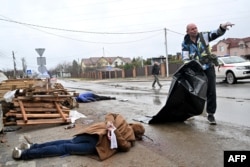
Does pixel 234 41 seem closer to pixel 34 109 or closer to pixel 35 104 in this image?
pixel 35 104

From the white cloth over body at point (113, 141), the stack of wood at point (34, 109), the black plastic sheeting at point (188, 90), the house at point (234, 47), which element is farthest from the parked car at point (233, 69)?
the house at point (234, 47)

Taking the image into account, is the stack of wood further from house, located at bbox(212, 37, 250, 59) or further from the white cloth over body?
house, located at bbox(212, 37, 250, 59)

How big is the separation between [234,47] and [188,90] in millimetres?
72219

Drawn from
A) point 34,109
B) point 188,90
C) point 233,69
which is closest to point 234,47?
point 233,69

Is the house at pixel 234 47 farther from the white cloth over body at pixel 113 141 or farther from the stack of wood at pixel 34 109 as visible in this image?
the white cloth over body at pixel 113 141

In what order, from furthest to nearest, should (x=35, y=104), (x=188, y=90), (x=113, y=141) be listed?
(x=35, y=104)
(x=188, y=90)
(x=113, y=141)

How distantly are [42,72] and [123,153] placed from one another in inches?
641

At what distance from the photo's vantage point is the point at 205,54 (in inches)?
236

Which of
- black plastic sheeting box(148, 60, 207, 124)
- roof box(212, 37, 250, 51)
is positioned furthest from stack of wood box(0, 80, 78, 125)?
roof box(212, 37, 250, 51)

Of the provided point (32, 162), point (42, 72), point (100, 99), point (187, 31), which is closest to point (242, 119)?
point (187, 31)

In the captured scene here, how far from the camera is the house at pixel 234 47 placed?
69250 mm

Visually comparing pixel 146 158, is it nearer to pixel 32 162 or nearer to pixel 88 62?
pixel 32 162

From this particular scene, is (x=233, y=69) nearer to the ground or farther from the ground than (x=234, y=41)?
nearer to the ground

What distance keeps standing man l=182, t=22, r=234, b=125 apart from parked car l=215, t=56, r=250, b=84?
1204 cm
